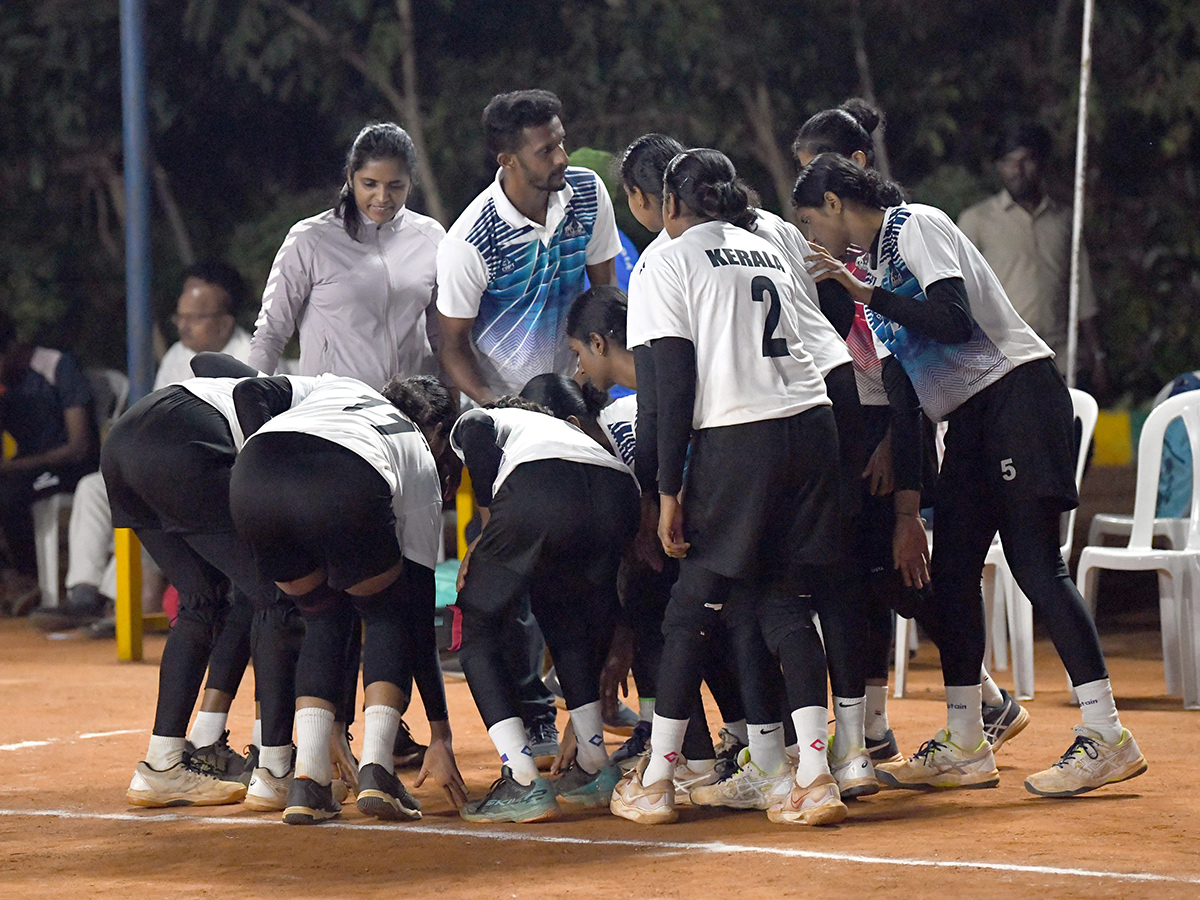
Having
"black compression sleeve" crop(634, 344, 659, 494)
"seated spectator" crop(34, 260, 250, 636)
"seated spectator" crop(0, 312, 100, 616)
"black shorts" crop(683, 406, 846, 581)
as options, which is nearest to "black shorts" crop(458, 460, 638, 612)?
"black compression sleeve" crop(634, 344, 659, 494)

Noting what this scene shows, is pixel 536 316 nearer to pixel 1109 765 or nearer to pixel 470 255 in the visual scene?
pixel 470 255

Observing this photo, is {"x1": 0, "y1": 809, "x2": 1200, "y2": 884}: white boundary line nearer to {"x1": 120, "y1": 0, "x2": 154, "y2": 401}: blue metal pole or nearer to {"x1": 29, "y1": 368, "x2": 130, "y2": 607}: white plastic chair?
{"x1": 120, "y1": 0, "x2": 154, "y2": 401}: blue metal pole

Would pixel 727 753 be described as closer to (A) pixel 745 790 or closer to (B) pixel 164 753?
(A) pixel 745 790

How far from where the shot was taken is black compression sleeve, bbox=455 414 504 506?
4512 millimetres

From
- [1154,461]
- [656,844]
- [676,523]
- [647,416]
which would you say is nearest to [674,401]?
[647,416]

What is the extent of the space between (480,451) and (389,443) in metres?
0.26

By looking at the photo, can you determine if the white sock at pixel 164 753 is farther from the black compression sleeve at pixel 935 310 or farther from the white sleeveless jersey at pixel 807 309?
the black compression sleeve at pixel 935 310

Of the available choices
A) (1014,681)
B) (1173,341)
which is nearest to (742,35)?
(1173,341)

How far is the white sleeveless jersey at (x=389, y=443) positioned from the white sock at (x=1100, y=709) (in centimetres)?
178

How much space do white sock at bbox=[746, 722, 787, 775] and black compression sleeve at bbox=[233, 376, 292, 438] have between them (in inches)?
59.8

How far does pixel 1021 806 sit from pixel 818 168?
5.87ft

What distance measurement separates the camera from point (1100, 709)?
4.55 meters

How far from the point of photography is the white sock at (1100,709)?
179 inches

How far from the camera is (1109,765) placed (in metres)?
4.55
